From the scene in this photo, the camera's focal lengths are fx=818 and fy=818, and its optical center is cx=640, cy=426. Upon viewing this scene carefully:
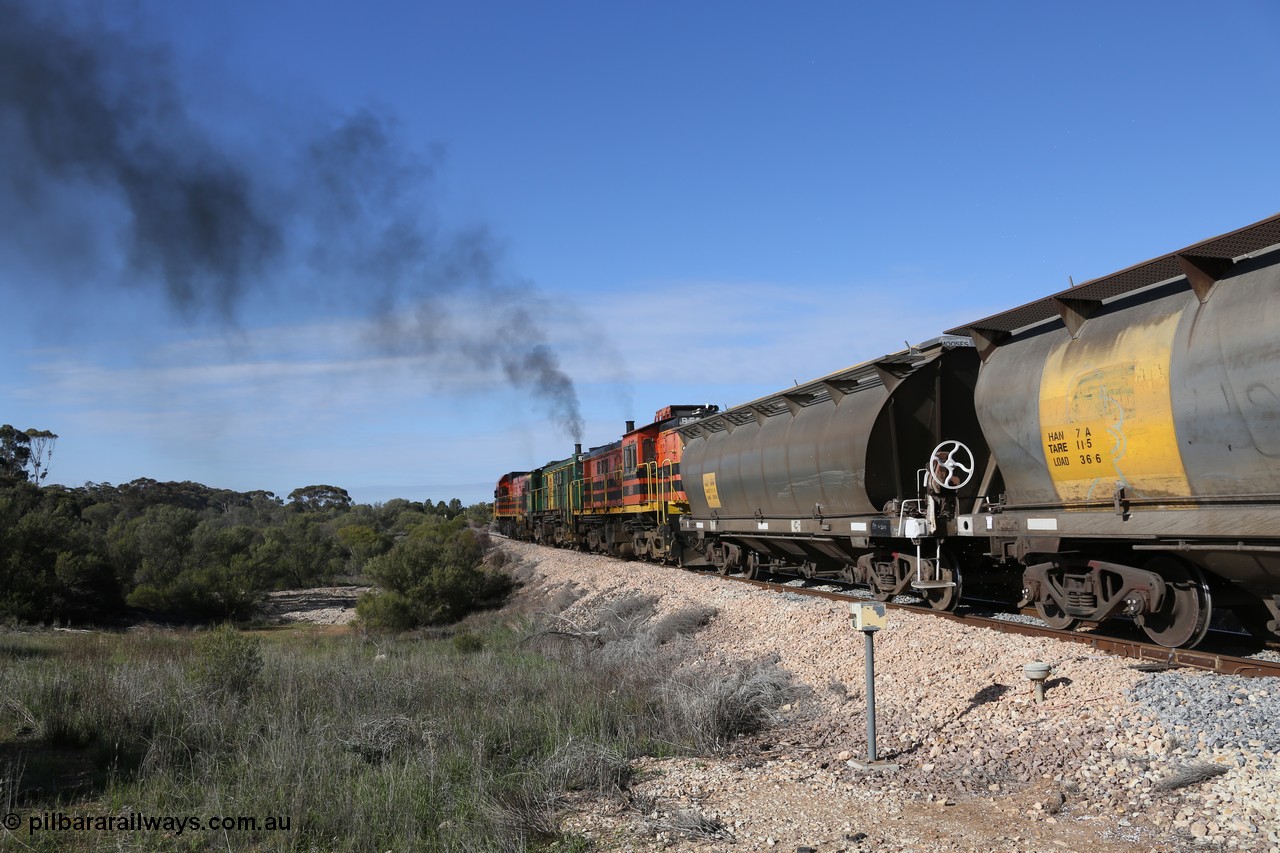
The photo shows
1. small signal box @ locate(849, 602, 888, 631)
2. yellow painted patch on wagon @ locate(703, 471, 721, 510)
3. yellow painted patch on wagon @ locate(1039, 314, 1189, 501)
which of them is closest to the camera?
small signal box @ locate(849, 602, 888, 631)

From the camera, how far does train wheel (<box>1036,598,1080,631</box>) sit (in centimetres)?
966

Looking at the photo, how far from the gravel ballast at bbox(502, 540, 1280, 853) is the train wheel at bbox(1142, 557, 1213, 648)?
0.96 metres

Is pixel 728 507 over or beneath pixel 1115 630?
over

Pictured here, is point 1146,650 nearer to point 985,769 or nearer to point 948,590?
point 985,769

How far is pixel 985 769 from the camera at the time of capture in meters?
6.60

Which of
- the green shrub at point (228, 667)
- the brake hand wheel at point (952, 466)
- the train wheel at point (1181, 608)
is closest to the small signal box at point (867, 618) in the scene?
the train wheel at point (1181, 608)

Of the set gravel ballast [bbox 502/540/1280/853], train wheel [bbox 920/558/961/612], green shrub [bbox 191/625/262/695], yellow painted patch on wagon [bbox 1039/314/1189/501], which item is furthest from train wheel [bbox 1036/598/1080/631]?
green shrub [bbox 191/625/262/695]

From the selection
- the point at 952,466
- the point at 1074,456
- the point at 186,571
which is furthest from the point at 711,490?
the point at 186,571

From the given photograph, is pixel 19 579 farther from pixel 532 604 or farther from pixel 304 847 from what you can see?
pixel 304 847

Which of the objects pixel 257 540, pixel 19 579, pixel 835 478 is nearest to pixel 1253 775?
pixel 835 478

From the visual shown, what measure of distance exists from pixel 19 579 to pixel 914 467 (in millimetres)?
29604

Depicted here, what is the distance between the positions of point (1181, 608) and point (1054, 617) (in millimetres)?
1833

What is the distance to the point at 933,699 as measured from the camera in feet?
26.3

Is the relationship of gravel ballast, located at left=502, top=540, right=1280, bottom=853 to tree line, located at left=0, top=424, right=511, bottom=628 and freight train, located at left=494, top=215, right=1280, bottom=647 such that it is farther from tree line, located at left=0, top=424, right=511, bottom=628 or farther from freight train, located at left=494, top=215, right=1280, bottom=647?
tree line, located at left=0, top=424, right=511, bottom=628
